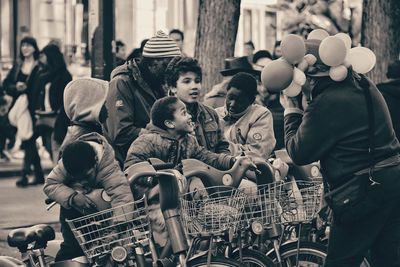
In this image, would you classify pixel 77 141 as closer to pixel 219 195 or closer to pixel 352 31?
pixel 219 195

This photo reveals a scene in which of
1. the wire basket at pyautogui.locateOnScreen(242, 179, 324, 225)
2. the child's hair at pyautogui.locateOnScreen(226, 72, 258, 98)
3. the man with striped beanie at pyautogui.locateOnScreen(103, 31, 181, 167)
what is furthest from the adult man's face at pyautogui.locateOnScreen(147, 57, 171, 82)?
the wire basket at pyautogui.locateOnScreen(242, 179, 324, 225)

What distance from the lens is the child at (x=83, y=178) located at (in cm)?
684

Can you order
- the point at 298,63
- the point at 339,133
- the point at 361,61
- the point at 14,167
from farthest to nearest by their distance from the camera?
the point at 14,167 → the point at 361,61 → the point at 298,63 → the point at 339,133

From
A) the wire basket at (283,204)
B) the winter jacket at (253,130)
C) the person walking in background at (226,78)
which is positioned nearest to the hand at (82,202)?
the wire basket at (283,204)

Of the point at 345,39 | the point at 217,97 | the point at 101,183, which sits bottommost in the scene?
the point at 101,183

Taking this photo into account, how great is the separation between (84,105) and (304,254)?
1.50 metres

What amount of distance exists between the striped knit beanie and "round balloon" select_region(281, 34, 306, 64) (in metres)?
2.12

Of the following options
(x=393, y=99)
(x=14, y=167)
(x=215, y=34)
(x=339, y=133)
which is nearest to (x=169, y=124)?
(x=339, y=133)

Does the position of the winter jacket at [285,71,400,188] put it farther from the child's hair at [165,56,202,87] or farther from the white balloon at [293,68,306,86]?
the child's hair at [165,56,202,87]

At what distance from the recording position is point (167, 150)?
750cm

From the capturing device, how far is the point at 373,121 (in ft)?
21.4

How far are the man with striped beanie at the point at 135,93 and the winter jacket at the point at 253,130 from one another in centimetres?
70

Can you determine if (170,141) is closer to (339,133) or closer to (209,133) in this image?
(209,133)

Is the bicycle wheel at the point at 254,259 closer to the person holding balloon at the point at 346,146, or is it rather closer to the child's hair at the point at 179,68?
the person holding balloon at the point at 346,146
